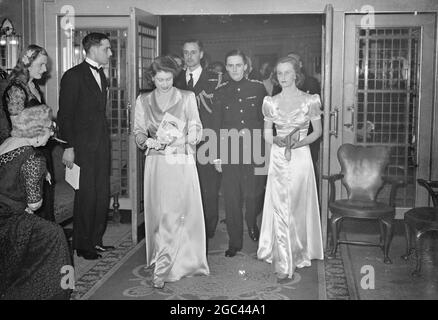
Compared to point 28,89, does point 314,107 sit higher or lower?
lower

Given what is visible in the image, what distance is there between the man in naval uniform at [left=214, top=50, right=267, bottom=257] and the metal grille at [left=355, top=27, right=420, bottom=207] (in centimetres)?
177

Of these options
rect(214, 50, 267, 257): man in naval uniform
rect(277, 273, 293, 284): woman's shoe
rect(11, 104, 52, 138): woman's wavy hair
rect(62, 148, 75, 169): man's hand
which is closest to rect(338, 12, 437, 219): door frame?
rect(214, 50, 267, 257): man in naval uniform

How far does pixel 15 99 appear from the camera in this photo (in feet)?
13.9

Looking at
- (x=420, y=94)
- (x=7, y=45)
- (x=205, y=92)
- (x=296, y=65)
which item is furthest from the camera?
(x=420, y=94)

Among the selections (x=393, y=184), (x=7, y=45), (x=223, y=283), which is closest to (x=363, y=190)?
(x=393, y=184)

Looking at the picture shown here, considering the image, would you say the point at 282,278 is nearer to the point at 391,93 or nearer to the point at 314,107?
the point at 314,107

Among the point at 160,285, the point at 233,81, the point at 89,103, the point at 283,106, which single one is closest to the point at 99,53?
the point at 89,103

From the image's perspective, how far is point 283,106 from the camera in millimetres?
4434

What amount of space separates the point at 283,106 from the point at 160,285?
5.39 feet

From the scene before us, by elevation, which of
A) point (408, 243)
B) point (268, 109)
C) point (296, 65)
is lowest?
point (408, 243)

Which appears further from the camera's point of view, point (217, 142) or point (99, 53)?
point (217, 142)

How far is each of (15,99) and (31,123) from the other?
3.03 feet

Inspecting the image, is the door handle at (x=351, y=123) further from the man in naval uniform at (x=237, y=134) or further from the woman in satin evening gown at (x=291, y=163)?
the woman in satin evening gown at (x=291, y=163)
